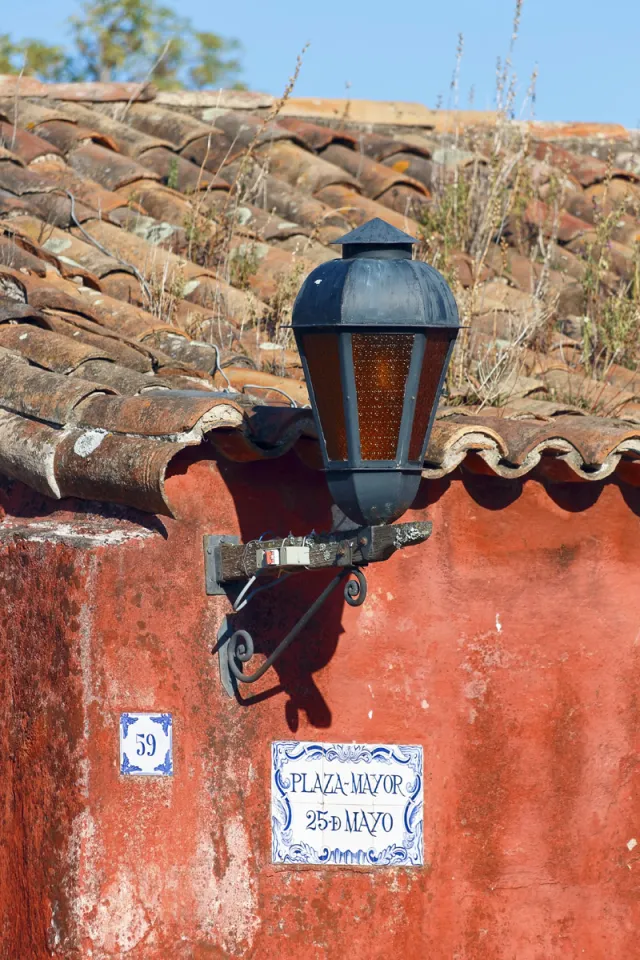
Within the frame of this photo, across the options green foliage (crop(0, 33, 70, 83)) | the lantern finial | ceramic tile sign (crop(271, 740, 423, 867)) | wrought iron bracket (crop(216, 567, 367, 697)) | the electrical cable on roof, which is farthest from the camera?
green foliage (crop(0, 33, 70, 83))

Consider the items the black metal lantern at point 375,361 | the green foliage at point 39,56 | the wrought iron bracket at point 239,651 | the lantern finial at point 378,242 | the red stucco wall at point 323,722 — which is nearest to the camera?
the black metal lantern at point 375,361

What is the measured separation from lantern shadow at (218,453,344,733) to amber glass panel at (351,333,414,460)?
793 millimetres

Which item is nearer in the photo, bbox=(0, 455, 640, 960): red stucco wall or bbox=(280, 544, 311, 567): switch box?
bbox=(280, 544, 311, 567): switch box

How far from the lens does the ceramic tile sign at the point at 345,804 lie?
4.22 meters

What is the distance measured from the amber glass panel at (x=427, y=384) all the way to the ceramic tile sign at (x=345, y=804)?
1149 mm

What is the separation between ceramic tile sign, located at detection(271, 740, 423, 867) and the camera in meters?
4.22

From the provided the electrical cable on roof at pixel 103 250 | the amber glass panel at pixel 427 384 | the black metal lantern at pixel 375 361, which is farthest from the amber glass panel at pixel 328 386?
the electrical cable on roof at pixel 103 250

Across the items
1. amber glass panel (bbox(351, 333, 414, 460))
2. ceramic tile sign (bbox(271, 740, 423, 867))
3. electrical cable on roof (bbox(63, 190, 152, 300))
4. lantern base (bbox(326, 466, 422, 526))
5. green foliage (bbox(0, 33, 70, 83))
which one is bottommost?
ceramic tile sign (bbox(271, 740, 423, 867))

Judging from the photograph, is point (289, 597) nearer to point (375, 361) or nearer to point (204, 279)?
point (375, 361)

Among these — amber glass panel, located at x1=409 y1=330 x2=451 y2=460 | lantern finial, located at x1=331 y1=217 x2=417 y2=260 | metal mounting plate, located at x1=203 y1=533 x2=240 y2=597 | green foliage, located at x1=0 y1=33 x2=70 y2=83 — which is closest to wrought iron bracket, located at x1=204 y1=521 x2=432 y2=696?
metal mounting plate, located at x1=203 y1=533 x2=240 y2=597

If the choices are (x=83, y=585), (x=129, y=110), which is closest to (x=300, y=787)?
(x=83, y=585)

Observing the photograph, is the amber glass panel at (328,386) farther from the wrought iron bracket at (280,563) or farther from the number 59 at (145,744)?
the number 59 at (145,744)

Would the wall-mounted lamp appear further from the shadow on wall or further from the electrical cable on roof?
the electrical cable on roof

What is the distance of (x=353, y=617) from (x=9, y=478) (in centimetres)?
123
